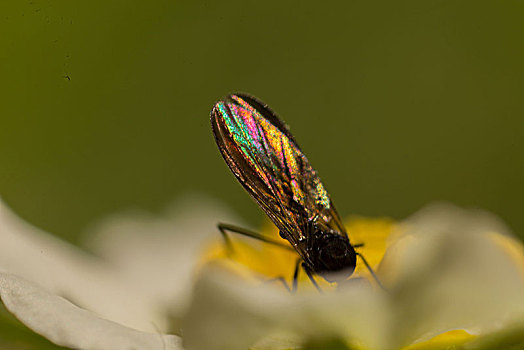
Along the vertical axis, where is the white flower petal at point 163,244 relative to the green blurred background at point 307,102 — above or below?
below

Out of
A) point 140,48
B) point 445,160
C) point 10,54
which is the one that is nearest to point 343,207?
point 445,160

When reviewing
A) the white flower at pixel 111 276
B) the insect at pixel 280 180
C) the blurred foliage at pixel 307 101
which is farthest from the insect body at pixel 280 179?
the blurred foliage at pixel 307 101

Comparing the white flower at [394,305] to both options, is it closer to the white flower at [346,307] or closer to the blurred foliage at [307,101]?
the white flower at [346,307]

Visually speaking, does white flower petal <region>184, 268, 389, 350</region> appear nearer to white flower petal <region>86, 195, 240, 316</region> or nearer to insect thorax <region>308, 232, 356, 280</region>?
insect thorax <region>308, 232, 356, 280</region>

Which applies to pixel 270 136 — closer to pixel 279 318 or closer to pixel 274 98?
pixel 279 318

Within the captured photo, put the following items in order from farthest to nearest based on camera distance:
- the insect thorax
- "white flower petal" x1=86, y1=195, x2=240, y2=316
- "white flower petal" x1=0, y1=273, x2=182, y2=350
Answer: "white flower petal" x1=86, y1=195, x2=240, y2=316 → the insect thorax → "white flower petal" x1=0, y1=273, x2=182, y2=350

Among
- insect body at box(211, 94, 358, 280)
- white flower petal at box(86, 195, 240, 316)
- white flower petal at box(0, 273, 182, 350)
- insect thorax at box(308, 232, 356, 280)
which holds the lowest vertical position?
white flower petal at box(86, 195, 240, 316)

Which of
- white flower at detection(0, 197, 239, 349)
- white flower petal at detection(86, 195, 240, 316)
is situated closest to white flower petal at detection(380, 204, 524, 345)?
white flower at detection(0, 197, 239, 349)
